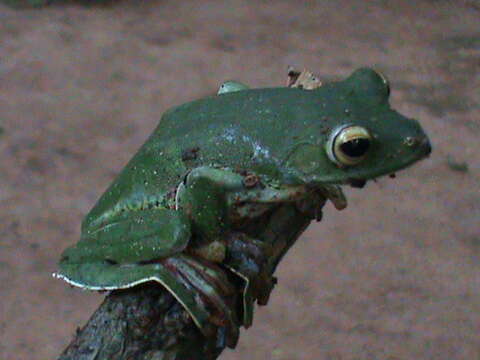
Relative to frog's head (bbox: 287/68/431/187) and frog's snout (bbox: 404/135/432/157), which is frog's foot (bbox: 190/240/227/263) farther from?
frog's snout (bbox: 404/135/432/157)

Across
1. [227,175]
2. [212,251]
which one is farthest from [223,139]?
[212,251]

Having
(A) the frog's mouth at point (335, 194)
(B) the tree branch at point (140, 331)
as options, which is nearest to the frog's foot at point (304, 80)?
(A) the frog's mouth at point (335, 194)

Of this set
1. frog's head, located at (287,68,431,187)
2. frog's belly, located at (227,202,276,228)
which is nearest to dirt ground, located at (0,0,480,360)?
frog's belly, located at (227,202,276,228)

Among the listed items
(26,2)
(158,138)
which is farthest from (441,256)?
(26,2)

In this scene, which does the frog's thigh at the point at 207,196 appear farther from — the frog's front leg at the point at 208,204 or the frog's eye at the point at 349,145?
the frog's eye at the point at 349,145

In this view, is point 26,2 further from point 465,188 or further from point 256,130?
point 256,130
